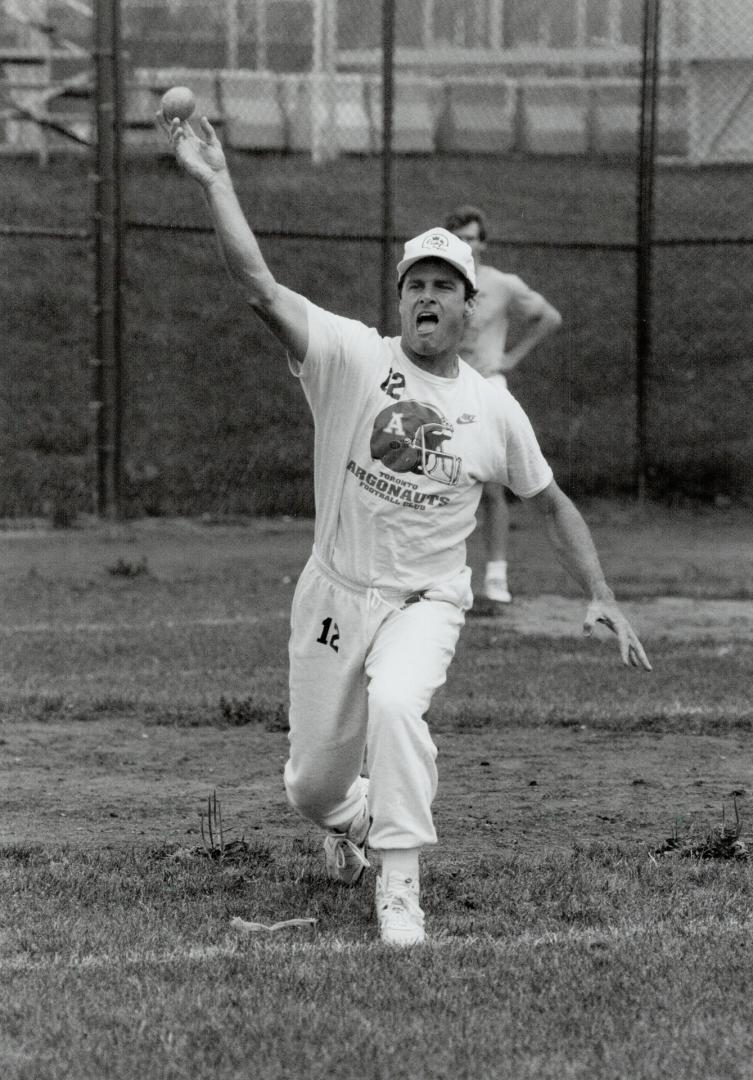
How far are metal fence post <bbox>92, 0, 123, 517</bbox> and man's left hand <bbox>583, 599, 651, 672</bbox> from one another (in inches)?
351

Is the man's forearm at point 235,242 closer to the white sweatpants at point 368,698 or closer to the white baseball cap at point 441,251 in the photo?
the white baseball cap at point 441,251

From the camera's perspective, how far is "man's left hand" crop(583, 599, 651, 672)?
5.48m

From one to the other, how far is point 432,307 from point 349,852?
5.55ft

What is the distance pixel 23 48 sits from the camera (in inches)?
794

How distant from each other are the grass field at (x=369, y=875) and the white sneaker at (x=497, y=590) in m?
0.13

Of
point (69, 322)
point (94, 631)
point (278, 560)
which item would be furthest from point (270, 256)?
point (94, 631)

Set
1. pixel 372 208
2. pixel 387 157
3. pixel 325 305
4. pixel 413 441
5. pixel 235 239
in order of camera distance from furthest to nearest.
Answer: pixel 372 208, pixel 325 305, pixel 387 157, pixel 413 441, pixel 235 239

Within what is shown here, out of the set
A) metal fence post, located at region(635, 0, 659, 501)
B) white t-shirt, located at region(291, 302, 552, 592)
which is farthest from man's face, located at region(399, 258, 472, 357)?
metal fence post, located at region(635, 0, 659, 501)

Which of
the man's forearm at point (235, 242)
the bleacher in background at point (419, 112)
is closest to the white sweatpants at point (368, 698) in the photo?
the man's forearm at point (235, 242)

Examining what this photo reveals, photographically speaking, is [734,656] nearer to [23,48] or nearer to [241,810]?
[241,810]

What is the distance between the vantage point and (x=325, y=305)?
678 inches

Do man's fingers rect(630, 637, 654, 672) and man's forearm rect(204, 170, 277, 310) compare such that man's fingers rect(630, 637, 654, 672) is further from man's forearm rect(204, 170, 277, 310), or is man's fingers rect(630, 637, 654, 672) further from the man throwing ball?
man's forearm rect(204, 170, 277, 310)

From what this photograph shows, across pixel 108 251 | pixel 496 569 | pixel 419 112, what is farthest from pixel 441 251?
pixel 419 112

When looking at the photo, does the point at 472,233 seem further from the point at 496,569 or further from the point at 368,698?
the point at 368,698
